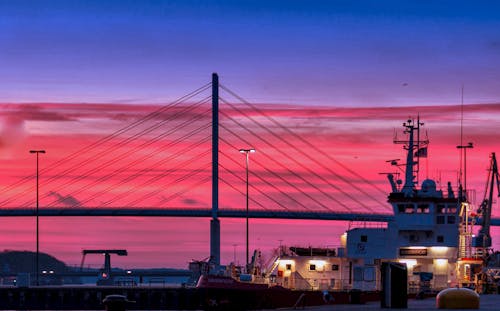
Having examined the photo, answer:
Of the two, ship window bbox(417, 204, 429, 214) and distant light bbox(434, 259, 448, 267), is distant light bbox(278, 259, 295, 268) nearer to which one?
ship window bbox(417, 204, 429, 214)

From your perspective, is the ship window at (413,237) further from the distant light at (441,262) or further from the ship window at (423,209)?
the distant light at (441,262)

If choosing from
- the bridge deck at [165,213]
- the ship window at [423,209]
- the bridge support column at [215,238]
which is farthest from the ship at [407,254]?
the bridge deck at [165,213]

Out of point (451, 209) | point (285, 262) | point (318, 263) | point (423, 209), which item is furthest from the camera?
point (423, 209)

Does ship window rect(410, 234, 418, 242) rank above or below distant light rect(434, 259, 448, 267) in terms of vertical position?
above

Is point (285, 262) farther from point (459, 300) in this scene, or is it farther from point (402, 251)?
point (459, 300)

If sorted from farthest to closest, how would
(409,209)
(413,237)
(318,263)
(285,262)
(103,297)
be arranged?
(103,297), (409,209), (413,237), (285,262), (318,263)

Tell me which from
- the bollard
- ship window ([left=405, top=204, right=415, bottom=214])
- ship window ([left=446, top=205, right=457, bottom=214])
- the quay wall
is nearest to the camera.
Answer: the bollard

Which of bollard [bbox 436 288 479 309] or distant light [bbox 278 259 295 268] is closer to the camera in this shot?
bollard [bbox 436 288 479 309]

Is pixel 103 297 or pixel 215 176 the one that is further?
pixel 215 176

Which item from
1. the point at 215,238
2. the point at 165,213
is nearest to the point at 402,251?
the point at 215,238

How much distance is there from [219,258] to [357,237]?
5806 centimetres

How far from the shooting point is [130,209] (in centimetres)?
14988

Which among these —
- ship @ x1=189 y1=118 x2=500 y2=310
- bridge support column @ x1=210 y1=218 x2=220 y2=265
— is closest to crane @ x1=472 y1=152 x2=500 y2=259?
ship @ x1=189 y1=118 x2=500 y2=310

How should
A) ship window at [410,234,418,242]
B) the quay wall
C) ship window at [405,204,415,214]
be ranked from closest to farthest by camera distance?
the quay wall, ship window at [410,234,418,242], ship window at [405,204,415,214]
